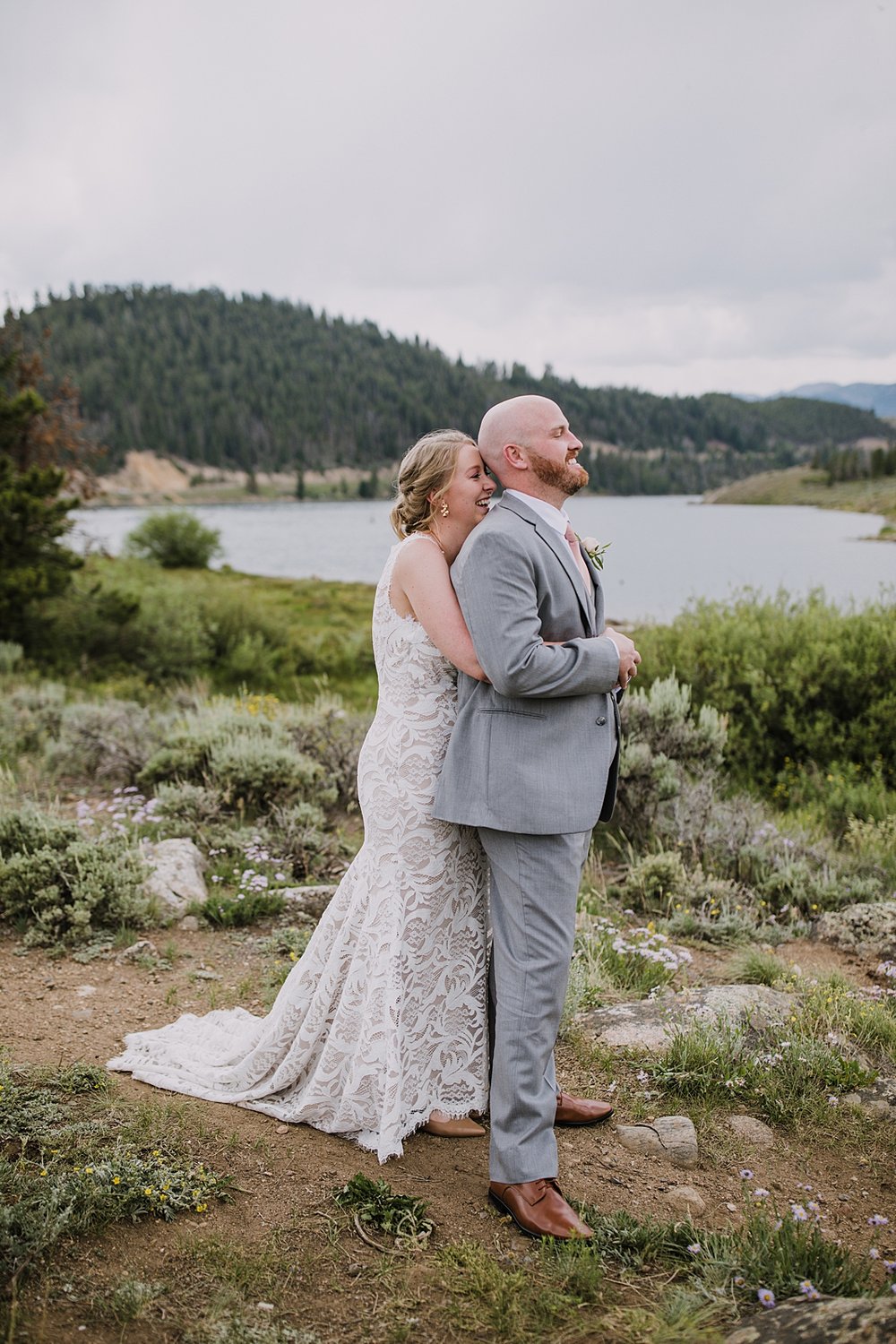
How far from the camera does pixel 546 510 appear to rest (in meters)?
2.94

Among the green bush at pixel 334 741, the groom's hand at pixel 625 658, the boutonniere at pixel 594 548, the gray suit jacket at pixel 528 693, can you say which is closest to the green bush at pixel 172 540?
the green bush at pixel 334 741

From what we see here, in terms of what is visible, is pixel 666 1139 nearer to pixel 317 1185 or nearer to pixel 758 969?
pixel 317 1185

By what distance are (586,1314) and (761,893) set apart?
4.01 meters

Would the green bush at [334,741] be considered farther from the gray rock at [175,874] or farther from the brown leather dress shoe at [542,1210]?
the brown leather dress shoe at [542,1210]

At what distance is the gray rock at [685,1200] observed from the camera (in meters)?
3.05

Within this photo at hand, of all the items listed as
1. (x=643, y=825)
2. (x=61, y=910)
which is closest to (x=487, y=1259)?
(x=61, y=910)

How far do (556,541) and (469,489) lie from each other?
367mm

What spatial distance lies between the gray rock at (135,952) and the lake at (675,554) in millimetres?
7820

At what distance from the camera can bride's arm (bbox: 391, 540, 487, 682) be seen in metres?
2.94

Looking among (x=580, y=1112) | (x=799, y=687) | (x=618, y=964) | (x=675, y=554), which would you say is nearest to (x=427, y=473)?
(x=580, y=1112)

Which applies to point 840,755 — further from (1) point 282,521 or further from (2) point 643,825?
(1) point 282,521

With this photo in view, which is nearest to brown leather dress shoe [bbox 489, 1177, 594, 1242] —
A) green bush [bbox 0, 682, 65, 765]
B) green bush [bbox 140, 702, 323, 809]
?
green bush [bbox 140, 702, 323, 809]

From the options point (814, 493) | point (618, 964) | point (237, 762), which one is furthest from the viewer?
point (814, 493)

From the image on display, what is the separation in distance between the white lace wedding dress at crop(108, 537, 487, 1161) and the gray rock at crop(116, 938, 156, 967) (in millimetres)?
1336
